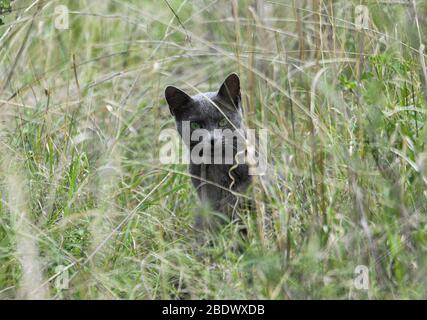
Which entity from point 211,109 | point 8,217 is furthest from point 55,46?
point 8,217

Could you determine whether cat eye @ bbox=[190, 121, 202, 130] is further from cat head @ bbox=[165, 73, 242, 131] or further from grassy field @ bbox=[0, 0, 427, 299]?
grassy field @ bbox=[0, 0, 427, 299]

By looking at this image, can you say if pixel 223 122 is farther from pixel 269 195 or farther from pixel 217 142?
pixel 269 195

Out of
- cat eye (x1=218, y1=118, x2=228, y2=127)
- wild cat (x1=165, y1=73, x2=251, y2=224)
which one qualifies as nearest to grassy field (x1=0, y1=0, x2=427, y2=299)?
wild cat (x1=165, y1=73, x2=251, y2=224)

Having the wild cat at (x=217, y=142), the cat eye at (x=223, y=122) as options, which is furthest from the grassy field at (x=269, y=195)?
the cat eye at (x=223, y=122)

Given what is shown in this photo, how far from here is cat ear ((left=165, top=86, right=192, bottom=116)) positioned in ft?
11.6

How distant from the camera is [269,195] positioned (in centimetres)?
280

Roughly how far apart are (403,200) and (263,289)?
1.85ft

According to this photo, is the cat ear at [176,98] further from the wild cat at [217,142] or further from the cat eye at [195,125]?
the cat eye at [195,125]

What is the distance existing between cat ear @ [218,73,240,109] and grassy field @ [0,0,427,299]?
0.25 metres

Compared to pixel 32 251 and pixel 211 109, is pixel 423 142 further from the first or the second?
pixel 32 251

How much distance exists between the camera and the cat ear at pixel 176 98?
3.53 metres

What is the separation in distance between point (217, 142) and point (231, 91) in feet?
0.83

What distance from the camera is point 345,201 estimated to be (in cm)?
273

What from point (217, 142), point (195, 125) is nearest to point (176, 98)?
point (195, 125)
